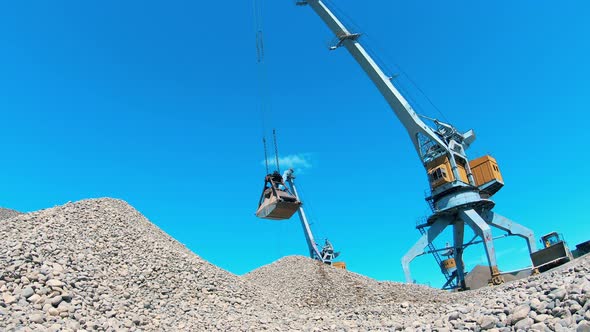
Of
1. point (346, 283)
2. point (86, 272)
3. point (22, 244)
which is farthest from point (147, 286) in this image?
point (346, 283)

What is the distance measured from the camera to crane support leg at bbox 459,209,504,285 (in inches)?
874

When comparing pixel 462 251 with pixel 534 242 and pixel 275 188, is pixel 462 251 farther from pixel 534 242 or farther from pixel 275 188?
pixel 275 188

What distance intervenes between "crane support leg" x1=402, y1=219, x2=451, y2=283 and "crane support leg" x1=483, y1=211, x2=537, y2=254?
250 cm

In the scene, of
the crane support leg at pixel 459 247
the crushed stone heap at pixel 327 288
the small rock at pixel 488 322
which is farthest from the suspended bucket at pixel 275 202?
the crane support leg at pixel 459 247

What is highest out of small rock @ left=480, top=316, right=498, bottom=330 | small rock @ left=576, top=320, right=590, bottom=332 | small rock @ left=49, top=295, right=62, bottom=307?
small rock @ left=49, top=295, right=62, bottom=307

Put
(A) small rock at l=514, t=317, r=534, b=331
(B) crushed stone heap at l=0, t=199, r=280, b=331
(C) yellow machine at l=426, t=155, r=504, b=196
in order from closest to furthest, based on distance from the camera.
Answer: (A) small rock at l=514, t=317, r=534, b=331 → (B) crushed stone heap at l=0, t=199, r=280, b=331 → (C) yellow machine at l=426, t=155, r=504, b=196

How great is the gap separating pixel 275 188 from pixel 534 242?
16673mm

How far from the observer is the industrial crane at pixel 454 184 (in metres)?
24.5

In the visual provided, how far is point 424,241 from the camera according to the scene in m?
26.3

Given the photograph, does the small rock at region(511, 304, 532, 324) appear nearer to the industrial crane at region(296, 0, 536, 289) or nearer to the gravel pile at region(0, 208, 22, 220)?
the industrial crane at region(296, 0, 536, 289)

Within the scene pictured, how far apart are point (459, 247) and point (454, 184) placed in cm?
425

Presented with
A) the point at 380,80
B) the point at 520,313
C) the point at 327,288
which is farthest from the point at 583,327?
the point at 380,80

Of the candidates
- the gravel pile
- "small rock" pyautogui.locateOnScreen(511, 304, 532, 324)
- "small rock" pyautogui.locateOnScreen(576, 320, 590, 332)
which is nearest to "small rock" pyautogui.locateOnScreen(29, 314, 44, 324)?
"small rock" pyautogui.locateOnScreen(511, 304, 532, 324)

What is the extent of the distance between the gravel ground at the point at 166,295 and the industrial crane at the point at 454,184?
840 cm
